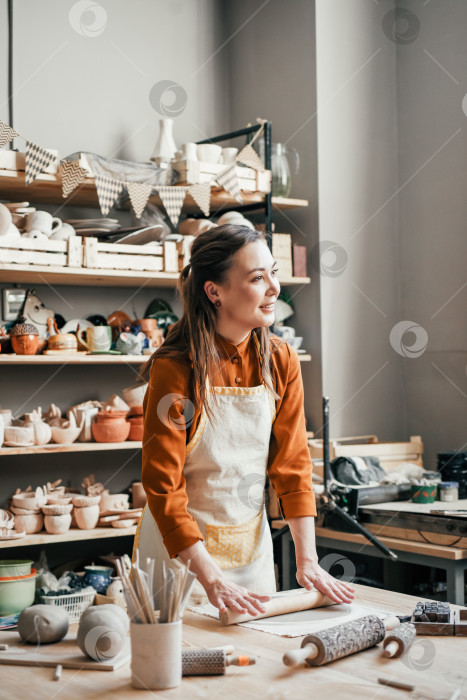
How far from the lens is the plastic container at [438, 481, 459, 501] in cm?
309

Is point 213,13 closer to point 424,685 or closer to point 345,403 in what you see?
point 345,403

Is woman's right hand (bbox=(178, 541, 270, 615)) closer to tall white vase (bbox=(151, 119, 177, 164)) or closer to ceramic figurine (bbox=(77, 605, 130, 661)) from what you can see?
ceramic figurine (bbox=(77, 605, 130, 661))

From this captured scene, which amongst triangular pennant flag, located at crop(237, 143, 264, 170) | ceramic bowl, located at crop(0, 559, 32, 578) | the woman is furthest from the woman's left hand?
triangular pennant flag, located at crop(237, 143, 264, 170)

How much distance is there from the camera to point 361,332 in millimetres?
4062

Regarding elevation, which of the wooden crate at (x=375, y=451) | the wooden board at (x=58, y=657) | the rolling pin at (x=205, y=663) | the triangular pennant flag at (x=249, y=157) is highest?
the triangular pennant flag at (x=249, y=157)

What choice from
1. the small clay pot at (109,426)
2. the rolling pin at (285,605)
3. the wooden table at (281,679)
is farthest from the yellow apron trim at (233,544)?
the small clay pot at (109,426)

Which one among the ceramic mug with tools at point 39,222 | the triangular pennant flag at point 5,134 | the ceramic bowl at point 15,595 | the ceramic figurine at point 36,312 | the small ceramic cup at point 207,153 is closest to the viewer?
the ceramic bowl at point 15,595

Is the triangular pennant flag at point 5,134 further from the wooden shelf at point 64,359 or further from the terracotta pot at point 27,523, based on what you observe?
the terracotta pot at point 27,523

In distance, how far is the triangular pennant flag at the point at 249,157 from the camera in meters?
3.53

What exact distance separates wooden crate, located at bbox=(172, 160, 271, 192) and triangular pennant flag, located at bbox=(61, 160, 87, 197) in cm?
54

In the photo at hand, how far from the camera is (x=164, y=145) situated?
3.63 metres

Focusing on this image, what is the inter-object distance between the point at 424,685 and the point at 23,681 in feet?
1.97

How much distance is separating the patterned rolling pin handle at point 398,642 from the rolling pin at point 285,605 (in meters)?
0.26

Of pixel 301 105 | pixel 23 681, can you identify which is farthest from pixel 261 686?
pixel 301 105
